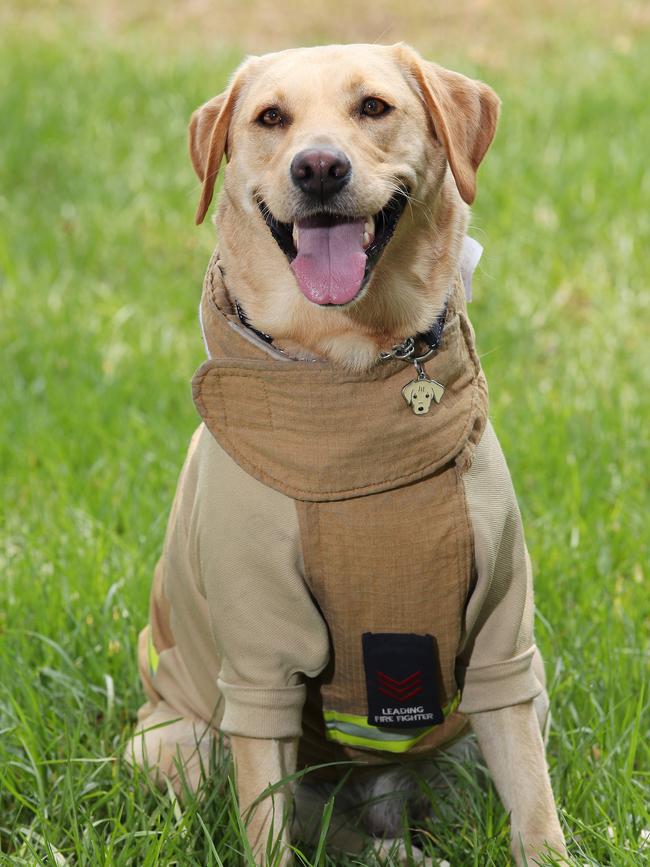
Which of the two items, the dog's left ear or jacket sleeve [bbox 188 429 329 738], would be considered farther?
the dog's left ear

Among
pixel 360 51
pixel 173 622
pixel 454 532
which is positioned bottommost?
pixel 173 622

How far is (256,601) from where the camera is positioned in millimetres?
2545

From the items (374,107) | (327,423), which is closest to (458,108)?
(374,107)

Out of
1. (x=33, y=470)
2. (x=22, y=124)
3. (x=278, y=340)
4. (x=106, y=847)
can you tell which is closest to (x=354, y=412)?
(x=278, y=340)

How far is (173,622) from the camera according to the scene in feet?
9.71

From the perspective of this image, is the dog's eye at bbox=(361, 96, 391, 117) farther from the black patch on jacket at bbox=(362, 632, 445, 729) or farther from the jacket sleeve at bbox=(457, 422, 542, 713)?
the black patch on jacket at bbox=(362, 632, 445, 729)

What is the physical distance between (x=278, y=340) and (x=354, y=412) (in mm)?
279

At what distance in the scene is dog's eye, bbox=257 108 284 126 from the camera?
2725mm

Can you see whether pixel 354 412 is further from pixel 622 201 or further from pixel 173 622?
pixel 622 201

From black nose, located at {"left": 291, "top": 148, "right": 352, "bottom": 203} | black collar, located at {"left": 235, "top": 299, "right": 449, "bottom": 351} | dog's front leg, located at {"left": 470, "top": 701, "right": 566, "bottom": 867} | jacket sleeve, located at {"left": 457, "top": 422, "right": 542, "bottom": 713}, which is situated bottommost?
dog's front leg, located at {"left": 470, "top": 701, "right": 566, "bottom": 867}

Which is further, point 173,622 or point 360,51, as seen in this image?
point 173,622

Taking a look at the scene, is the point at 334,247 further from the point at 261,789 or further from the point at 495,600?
the point at 261,789

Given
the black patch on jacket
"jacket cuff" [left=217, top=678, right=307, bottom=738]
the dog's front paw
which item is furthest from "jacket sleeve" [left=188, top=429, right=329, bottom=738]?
the dog's front paw

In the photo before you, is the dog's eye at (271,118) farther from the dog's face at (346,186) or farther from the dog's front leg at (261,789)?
the dog's front leg at (261,789)
